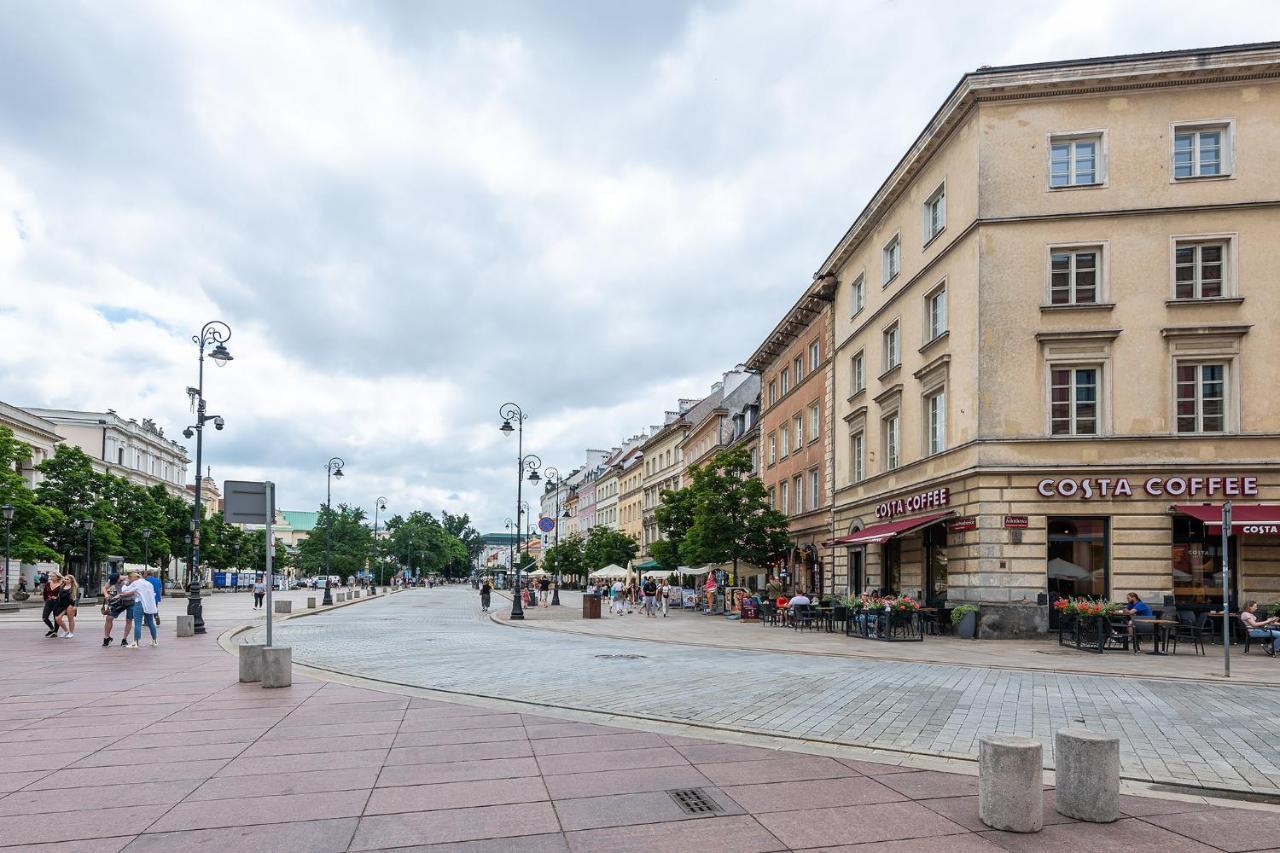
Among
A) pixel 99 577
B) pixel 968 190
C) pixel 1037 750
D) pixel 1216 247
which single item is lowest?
pixel 99 577

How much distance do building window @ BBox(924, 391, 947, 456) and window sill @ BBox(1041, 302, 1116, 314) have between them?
3.75 meters

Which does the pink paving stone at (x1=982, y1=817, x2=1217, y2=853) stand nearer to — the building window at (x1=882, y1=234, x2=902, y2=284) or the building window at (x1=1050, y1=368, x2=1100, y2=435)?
the building window at (x1=1050, y1=368, x2=1100, y2=435)

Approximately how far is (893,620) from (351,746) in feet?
56.4

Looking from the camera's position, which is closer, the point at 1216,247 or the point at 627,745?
the point at 627,745

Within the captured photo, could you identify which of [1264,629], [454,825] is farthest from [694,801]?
[1264,629]

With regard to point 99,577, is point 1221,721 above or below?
above

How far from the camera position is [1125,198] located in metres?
23.9

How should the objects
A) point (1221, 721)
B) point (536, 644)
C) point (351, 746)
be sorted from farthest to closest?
point (536, 644) → point (1221, 721) → point (351, 746)

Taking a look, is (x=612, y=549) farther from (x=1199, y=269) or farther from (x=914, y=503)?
(x=1199, y=269)

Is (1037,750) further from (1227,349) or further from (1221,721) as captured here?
(1227,349)

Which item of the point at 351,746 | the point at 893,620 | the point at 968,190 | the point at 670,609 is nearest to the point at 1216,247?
the point at 968,190

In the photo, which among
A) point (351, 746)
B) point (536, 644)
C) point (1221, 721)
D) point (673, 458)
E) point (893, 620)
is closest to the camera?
point (351, 746)

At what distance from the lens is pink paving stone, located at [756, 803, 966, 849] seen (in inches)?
236

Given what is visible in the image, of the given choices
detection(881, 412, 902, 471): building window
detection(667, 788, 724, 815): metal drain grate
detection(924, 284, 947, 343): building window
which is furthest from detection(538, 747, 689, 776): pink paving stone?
detection(881, 412, 902, 471): building window
